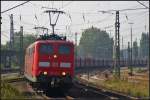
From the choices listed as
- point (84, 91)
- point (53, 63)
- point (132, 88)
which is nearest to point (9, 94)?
point (53, 63)

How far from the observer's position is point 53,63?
95.5 feet

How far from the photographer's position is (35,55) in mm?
29578

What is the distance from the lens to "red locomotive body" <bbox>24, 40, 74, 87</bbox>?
28.7 meters

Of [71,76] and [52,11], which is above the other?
[52,11]

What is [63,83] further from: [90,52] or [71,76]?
[90,52]

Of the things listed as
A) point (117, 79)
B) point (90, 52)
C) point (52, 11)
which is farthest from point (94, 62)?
point (90, 52)

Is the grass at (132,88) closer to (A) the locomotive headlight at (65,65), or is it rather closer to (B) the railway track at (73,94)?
(B) the railway track at (73,94)

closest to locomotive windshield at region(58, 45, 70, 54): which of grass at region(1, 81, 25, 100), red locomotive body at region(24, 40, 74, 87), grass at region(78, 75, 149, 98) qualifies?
red locomotive body at region(24, 40, 74, 87)

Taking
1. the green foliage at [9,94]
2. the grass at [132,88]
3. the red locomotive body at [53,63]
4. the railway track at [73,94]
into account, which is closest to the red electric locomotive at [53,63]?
the red locomotive body at [53,63]

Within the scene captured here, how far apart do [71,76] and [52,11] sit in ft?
37.8

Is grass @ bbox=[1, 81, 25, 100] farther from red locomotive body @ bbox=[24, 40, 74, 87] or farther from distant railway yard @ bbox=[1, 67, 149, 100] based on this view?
red locomotive body @ bbox=[24, 40, 74, 87]

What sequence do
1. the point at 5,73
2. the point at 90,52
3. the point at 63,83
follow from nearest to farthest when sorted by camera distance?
the point at 63,83, the point at 5,73, the point at 90,52

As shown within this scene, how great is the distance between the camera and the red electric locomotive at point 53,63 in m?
28.7

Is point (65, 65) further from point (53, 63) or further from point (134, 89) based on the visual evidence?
point (134, 89)
